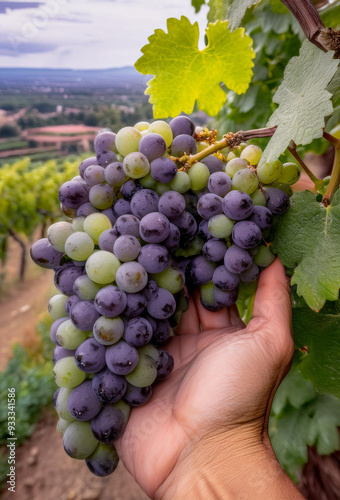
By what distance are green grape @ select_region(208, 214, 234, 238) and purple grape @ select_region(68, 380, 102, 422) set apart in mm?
333

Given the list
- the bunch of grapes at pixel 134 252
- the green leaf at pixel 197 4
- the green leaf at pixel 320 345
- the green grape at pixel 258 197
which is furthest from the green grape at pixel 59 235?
the green leaf at pixel 197 4

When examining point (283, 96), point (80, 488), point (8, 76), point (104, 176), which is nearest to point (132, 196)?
point (104, 176)

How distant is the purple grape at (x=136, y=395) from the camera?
0.64m

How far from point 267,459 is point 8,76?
2779 millimetres

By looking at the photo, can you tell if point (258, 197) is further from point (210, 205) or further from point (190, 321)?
point (190, 321)

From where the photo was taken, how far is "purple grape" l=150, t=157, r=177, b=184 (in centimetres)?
60

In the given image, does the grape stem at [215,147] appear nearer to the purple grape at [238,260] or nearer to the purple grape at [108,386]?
the purple grape at [238,260]

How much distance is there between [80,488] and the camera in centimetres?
219

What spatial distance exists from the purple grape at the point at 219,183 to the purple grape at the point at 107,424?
0.41 m

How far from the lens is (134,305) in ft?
1.98

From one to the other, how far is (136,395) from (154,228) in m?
0.29

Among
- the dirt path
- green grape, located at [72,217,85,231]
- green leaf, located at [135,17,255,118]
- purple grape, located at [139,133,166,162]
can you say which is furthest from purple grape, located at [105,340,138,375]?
the dirt path

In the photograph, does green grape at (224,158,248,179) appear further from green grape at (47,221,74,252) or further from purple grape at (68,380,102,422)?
purple grape at (68,380,102,422)

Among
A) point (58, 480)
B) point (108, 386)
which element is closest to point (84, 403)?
point (108, 386)
